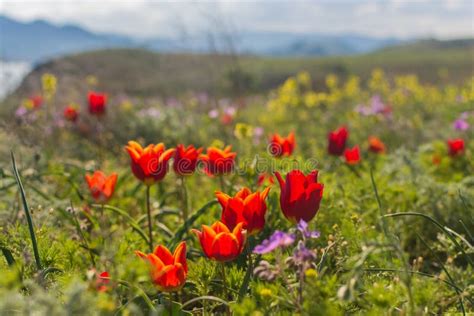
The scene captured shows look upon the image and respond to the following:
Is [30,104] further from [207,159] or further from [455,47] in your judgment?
[455,47]

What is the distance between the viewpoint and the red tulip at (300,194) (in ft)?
5.96

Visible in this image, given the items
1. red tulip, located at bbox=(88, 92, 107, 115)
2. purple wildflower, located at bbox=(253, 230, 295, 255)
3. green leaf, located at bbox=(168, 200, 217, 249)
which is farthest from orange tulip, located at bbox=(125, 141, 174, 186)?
red tulip, located at bbox=(88, 92, 107, 115)

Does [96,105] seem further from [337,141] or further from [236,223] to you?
[236,223]

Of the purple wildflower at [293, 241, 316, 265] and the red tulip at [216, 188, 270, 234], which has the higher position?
the red tulip at [216, 188, 270, 234]

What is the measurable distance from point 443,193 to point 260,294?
192 cm

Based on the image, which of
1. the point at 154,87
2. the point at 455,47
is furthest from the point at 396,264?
the point at 455,47

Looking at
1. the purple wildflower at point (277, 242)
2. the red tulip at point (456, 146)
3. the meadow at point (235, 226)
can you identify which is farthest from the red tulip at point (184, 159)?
the red tulip at point (456, 146)

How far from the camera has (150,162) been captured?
7.60 ft

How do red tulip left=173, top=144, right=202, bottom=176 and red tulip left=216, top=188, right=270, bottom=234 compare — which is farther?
red tulip left=173, top=144, right=202, bottom=176

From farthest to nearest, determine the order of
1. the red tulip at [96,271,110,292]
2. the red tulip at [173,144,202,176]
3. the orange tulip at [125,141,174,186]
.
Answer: the red tulip at [173,144,202,176], the orange tulip at [125,141,174,186], the red tulip at [96,271,110,292]

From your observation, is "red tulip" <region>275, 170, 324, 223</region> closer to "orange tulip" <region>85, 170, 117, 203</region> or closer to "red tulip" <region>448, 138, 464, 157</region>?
"orange tulip" <region>85, 170, 117, 203</region>

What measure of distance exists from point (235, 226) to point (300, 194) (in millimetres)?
260

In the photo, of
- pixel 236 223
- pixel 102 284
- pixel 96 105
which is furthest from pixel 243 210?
pixel 96 105

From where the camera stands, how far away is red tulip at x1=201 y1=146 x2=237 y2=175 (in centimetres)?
257
